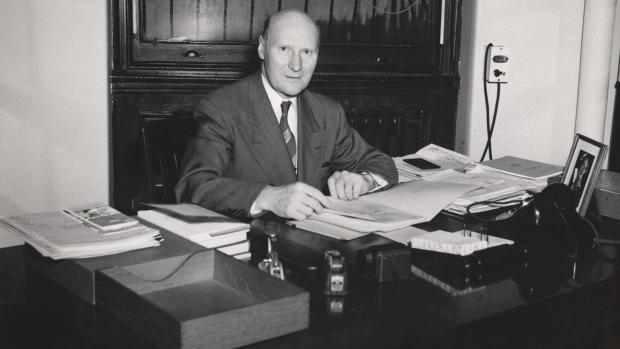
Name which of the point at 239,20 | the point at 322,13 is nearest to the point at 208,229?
the point at 239,20

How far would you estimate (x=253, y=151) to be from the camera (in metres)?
2.11

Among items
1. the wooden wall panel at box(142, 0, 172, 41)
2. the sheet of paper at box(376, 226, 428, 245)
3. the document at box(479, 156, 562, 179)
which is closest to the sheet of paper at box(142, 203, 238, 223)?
the sheet of paper at box(376, 226, 428, 245)

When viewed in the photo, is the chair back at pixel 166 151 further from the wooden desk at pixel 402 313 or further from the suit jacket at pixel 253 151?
the wooden desk at pixel 402 313

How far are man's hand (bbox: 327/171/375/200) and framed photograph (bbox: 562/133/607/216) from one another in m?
0.52

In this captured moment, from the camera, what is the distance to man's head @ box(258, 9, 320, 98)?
2.14 m

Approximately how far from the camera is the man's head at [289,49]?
214 cm

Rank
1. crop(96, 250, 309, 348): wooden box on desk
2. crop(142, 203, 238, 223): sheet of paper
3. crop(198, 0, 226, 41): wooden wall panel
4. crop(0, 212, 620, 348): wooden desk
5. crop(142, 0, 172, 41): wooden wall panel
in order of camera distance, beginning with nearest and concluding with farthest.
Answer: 1. crop(96, 250, 309, 348): wooden box on desk
2. crop(0, 212, 620, 348): wooden desk
3. crop(142, 203, 238, 223): sheet of paper
4. crop(142, 0, 172, 41): wooden wall panel
5. crop(198, 0, 226, 41): wooden wall panel

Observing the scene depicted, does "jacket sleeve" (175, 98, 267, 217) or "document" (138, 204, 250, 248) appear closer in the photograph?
"document" (138, 204, 250, 248)

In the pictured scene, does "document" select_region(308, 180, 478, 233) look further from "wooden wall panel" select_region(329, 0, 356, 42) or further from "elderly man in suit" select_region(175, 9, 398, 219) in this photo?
"wooden wall panel" select_region(329, 0, 356, 42)

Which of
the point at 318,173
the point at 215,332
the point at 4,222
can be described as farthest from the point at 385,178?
the point at 215,332

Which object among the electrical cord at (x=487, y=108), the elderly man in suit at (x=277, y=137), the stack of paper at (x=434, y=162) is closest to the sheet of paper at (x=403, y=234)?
the elderly man in suit at (x=277, y=137)

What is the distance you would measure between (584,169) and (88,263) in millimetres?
1159

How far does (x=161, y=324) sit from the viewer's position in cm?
97

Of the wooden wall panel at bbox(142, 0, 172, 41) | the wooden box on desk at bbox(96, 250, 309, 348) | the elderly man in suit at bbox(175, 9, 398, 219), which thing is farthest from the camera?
the wooden wall panel at bbox(142, 0, 172, 41)
